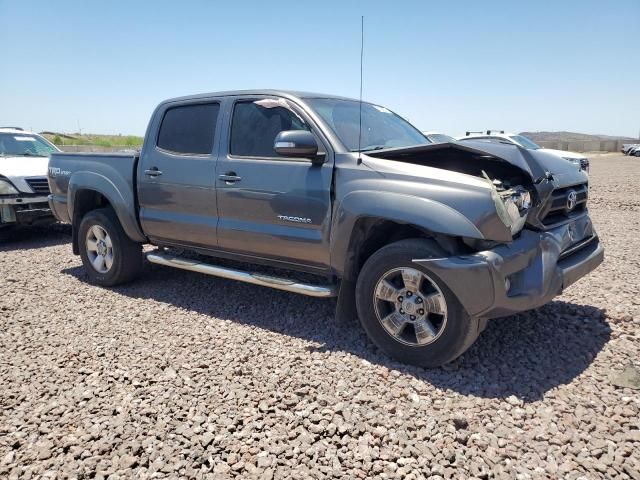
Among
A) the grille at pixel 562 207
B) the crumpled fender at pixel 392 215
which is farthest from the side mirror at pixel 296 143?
the grille at pixel 562 207

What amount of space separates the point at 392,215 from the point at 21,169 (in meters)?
7.04

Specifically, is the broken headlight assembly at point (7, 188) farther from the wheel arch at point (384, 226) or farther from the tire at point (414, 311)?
the tire at point (414, 311)

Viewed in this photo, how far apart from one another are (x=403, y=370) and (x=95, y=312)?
302cm

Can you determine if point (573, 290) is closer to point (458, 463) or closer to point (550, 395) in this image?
point (550, 395)

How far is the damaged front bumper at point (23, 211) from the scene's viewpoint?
7438 millimetres

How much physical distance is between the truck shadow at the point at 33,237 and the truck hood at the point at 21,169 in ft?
2.94

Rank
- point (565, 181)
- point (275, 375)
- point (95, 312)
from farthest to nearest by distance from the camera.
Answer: point (95, 312) → point (565, 181) → point (275, 375)

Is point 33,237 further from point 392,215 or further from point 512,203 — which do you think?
point 512,203

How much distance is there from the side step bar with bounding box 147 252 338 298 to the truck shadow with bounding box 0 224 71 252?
382 cm

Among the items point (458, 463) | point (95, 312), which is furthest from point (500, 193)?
point (95, 312)

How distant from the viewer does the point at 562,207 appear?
364 centimetres

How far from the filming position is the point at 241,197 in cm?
421

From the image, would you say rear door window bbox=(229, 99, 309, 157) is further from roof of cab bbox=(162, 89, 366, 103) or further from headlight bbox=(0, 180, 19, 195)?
headlight bbox=(0, 180, 19, 195)

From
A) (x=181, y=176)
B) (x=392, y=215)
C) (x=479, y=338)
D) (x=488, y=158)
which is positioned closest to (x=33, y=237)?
(x=181, y=176)
